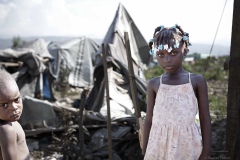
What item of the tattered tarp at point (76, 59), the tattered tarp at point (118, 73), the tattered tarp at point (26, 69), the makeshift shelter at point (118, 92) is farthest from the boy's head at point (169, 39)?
the tattered tarp at point (76, 59)

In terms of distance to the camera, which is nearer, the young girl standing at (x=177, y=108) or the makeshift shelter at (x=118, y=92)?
the young girl standing at (x=177, y=108)

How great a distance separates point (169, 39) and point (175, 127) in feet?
1.71

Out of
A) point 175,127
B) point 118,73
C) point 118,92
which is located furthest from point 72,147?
point 175,127

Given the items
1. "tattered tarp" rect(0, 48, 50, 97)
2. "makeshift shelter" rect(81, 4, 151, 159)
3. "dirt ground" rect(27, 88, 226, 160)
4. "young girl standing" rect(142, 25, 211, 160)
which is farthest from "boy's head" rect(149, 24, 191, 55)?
"tattered tarp" rect(0, 48, 50, 97)

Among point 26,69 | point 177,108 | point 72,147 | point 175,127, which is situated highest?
point 177,108

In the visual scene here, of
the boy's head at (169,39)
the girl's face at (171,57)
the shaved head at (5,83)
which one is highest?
the boy's head at (169,39)

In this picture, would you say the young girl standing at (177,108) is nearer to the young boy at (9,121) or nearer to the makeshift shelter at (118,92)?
the young boy at (9,121)

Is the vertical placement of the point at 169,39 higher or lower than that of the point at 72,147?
higher

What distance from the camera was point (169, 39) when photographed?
1753mm

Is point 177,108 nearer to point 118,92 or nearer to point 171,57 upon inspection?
point 171,57

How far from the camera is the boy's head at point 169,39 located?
1745 millimetres

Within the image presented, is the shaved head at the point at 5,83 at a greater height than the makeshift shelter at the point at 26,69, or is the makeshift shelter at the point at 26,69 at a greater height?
the shaved head at the point at 5,83

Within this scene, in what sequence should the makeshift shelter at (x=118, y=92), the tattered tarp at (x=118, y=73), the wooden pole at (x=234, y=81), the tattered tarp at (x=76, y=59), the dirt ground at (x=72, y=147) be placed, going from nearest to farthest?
1. the wooden pole at (x=234, y=81)
2. the dirt ground at (x=72, y=147)
3. the makeshift shelter at (x=118, y=92)
4. the tattered tarp at (x=118, y=73)
5. the tattered tarp at (x=76, y=59)

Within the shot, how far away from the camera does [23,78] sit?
8.66m
